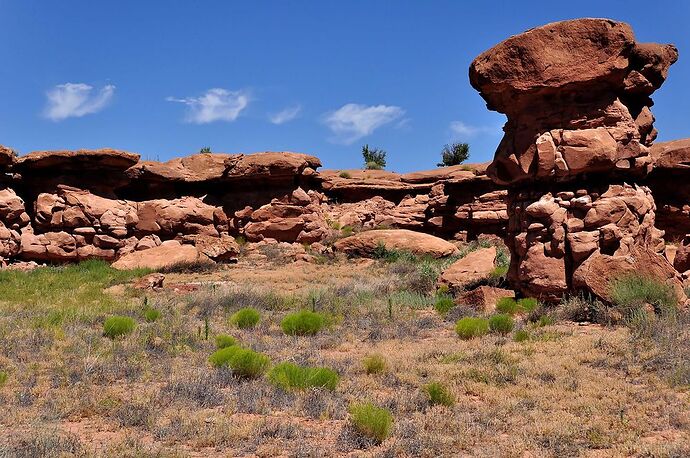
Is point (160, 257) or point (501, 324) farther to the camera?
point (160, 257)

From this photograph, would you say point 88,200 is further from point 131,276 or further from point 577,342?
point 577,342

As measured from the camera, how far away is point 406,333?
9.29 m

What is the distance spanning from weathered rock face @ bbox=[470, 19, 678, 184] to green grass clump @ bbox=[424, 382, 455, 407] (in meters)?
6.18

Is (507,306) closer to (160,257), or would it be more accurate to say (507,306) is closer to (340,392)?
(340,392)

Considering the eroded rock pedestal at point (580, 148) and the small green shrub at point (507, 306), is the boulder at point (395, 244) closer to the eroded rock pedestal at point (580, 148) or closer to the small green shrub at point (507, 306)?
the eroded rock pedestal at point (580, 148)

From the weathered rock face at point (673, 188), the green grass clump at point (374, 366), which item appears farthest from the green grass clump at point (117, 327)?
the weathered rock face at point (673, 188)

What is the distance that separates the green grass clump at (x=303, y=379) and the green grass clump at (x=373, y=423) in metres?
1.30

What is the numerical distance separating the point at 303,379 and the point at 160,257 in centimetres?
1384

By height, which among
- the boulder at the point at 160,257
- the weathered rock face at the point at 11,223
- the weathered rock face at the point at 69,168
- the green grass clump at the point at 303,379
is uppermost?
the weathered rock face at the point at 69,168

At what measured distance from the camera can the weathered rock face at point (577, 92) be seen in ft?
32.7

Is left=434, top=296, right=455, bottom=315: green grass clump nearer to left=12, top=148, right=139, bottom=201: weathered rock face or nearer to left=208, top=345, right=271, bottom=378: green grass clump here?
left=208, top=345, right=271, bottom=378: green grass clump

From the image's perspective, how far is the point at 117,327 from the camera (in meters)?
8.62

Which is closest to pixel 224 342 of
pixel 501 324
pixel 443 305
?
pixel 501 324

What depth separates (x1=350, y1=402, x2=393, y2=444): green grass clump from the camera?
15.1 feet
